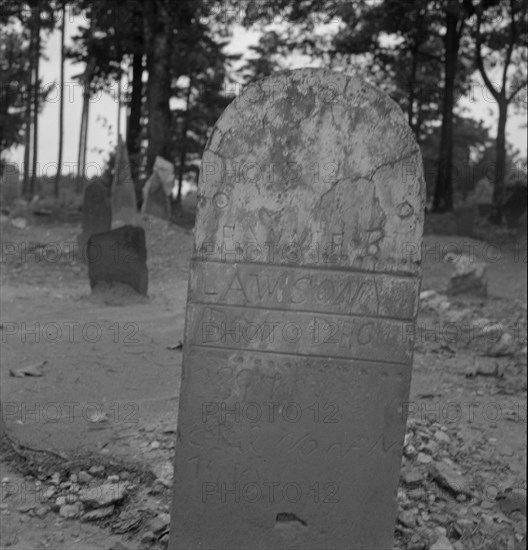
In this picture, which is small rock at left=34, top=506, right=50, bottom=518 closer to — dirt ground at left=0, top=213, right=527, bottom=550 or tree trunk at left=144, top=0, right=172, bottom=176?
Result: dirt ground at left=0, top=213, right=527, bottom=550

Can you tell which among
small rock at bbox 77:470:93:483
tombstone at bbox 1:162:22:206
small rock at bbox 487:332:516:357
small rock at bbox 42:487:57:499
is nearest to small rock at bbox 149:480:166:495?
small rock at bbox 77:470:93:483

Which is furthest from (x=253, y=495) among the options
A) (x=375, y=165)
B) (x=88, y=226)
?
(x=88, y=226)

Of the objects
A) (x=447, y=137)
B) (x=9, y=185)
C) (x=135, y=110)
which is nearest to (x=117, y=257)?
(x=9, y=185)

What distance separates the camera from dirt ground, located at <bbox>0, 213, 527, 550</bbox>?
368 centimetres

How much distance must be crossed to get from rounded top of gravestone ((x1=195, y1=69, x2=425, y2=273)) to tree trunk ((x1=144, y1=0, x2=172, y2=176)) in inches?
532

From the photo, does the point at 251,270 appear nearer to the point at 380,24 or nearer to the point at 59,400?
the point at 59,400

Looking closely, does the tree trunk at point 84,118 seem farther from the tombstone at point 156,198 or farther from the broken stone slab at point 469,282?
the broken stone slab at point 469,282

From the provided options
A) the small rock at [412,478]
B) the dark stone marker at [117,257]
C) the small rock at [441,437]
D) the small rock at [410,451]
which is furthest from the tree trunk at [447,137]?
the small rock at [412,478]

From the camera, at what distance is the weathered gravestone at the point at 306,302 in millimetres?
3049

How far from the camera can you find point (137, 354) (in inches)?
246

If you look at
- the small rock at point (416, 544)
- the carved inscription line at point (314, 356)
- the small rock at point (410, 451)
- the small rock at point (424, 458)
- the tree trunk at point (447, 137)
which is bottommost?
the small rock at point (416, 544)

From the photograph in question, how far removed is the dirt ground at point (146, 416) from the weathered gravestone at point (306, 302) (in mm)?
660

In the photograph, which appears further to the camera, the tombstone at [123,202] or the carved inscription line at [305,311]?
the tombstone at [123,202]

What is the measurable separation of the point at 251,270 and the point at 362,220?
1.64 ft
